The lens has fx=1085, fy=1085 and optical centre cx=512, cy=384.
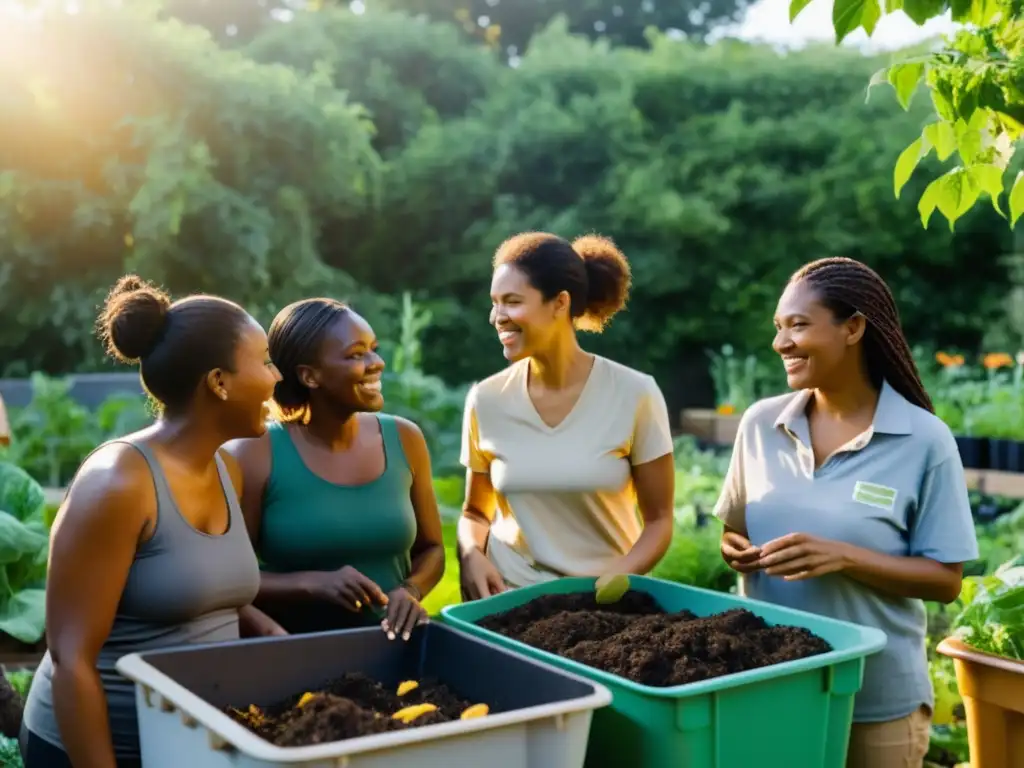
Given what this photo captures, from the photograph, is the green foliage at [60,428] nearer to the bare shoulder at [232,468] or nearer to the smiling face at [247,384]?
the bare shoulder at [232,468]

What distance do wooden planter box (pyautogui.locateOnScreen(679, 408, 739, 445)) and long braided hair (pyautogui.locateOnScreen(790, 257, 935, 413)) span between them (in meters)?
8.50

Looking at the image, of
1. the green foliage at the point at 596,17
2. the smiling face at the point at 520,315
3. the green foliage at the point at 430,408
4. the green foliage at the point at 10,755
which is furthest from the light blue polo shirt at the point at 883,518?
the green foliage at the point at 596,17

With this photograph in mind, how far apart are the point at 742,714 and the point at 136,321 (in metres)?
1.12

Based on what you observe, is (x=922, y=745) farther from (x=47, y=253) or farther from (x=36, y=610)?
(x=47, y=253)

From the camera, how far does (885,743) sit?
201 cm

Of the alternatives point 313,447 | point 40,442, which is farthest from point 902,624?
point 40,442

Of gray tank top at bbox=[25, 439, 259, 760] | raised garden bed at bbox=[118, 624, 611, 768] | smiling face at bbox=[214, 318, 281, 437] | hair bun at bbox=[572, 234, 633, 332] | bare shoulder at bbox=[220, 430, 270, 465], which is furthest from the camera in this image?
hair bun at bbox=[572, 234, 633, 332]

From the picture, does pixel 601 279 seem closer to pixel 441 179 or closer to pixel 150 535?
pixel 150 535

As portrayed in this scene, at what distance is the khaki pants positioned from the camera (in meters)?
2.01

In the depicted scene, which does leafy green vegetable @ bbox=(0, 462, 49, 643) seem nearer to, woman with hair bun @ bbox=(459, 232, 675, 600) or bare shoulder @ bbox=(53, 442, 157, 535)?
woman with hair bun @ bbox=(459, 232, 675, 600)

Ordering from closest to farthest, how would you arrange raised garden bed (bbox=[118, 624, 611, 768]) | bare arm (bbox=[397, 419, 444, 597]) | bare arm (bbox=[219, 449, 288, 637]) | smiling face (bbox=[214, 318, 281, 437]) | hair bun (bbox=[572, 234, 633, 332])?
1. raised garden bed (bbox=[118, 624, 611, 768])
2. smiling face (bbox=[214, 318, 281, 437])
3. bare arm (bbox=[219, 449, 288, 637])
4. bare arm (bbox=[397, 419, 444, 597])
5. hair bun (bbox=[572, 234, 633, 332])

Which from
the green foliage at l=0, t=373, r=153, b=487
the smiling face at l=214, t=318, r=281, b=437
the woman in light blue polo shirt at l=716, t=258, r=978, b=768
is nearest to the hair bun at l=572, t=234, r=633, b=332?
the woman in light blue polo shirt at l=716, t=258, r=978, b=768

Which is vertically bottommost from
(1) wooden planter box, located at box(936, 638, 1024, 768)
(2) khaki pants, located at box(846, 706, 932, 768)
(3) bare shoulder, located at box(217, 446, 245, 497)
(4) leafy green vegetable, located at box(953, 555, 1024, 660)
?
(2) khaki pants, located at box(846, 706, 932, 768)

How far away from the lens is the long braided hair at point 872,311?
7.09 feet
